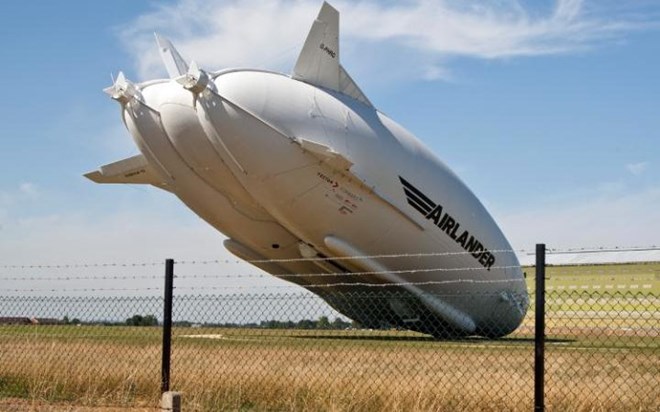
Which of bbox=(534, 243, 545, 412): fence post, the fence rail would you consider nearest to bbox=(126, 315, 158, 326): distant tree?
the fence rail

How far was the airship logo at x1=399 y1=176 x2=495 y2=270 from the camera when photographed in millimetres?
27438

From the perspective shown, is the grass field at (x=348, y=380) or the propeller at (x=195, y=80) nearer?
the grass field at (x=348, y=380)

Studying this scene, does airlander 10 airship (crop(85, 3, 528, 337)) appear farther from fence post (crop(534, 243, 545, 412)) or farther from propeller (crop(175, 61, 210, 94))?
fence post (crop(534, 243, 545, 412))

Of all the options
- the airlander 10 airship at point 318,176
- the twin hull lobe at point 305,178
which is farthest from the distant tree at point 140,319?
the twin hull lobe at point 305,178

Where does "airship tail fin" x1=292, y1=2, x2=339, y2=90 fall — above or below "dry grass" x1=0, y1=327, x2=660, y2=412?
above

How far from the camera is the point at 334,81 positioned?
27.3 meters

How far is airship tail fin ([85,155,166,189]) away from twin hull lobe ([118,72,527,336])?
8.63 ft

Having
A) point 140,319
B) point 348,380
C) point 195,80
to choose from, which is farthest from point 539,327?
point 195,80

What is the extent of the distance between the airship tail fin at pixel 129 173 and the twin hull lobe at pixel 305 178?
2.63 metres

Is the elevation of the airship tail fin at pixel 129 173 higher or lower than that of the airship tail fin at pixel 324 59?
lower

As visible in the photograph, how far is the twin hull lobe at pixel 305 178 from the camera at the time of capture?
81.3ft

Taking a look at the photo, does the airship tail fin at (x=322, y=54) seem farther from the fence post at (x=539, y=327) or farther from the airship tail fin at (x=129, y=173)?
the fence post at (x=539, y=327)

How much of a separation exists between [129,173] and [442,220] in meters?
11.7

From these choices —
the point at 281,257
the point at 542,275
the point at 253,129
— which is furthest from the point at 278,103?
the point at 542,275
